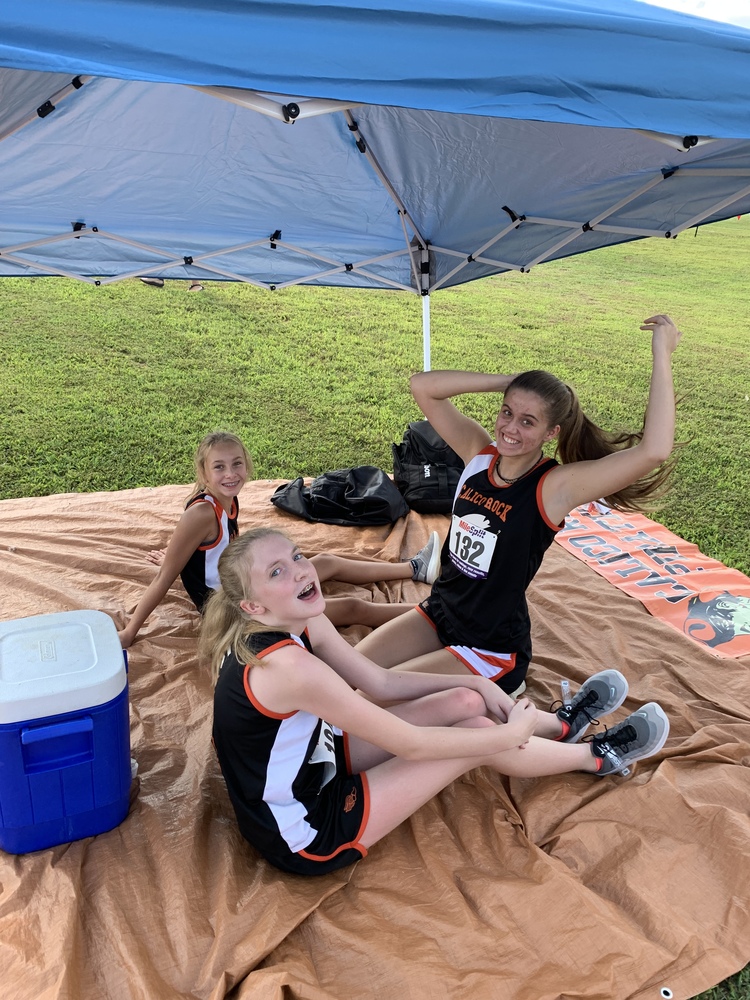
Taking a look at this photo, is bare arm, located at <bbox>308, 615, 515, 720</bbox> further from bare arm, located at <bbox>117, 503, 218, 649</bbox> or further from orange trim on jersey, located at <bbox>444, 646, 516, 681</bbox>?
bare arm, located at <bbox>117, 503, 218, 649</bbox>

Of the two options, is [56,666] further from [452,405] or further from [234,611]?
[452,405]

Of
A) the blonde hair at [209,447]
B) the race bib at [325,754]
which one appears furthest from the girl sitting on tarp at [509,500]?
the blonde hair at [209,447]

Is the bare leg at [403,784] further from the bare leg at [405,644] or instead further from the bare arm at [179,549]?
the bare arm at [179,549]

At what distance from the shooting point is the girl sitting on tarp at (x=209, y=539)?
2.72 m

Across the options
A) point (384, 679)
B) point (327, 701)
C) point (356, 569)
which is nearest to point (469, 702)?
point (384, 679)

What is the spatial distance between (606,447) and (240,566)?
1187 mm

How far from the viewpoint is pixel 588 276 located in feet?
37.8

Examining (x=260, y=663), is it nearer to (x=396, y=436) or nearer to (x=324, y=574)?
(x=324, y=574)

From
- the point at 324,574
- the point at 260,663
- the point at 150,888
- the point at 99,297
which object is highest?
the point at 99,297

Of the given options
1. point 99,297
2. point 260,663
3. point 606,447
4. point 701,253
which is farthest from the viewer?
point 701,253

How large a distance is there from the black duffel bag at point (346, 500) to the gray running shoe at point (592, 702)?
1651mm

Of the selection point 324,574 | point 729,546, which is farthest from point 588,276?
point 324,574

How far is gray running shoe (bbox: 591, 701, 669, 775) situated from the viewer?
2301 millimetres

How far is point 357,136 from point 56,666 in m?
2.21
